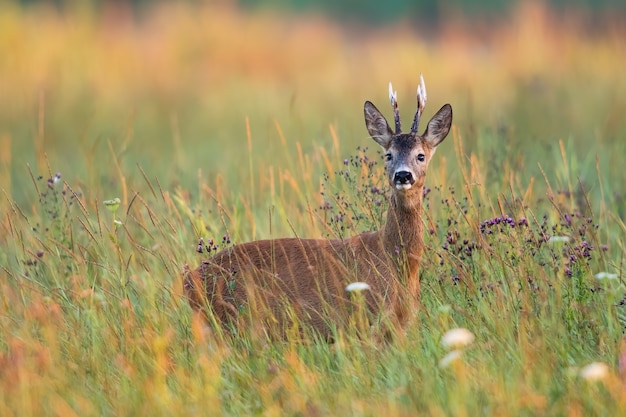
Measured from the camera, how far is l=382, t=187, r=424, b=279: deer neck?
4.73m

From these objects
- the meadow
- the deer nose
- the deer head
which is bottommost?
the meadow

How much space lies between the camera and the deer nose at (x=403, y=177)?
15.0 feet

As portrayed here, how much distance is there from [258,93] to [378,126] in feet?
20.3

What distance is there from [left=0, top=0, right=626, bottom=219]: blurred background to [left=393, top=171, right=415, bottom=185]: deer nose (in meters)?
0.92

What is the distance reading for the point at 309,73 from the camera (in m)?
12.3

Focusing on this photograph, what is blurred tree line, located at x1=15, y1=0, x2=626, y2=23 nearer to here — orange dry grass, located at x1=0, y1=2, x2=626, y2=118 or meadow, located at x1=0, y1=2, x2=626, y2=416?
orange dry grass, located at x1=0, y1=2, x2=626, y2=118

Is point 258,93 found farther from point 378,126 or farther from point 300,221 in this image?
point 378,126

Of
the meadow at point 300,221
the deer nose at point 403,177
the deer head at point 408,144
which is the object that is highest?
the deer head at point 408,144

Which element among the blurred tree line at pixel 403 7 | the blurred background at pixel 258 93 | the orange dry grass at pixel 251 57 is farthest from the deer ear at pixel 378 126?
the blurred tree line at pixel 403 7

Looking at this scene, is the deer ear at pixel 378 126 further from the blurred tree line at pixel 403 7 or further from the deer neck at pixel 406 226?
the blurred tree line at pixel 403 7

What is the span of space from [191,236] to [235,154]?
303 centimetres

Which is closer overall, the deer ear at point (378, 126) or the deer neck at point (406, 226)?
the deer neck at point (406, 226)

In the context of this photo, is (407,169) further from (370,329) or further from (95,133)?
(95,133)

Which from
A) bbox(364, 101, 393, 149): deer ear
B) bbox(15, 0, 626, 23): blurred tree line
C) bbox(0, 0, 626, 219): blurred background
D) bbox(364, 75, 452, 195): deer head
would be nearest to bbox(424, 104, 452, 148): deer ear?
bbox(364, 75, 452, 195): deer head
